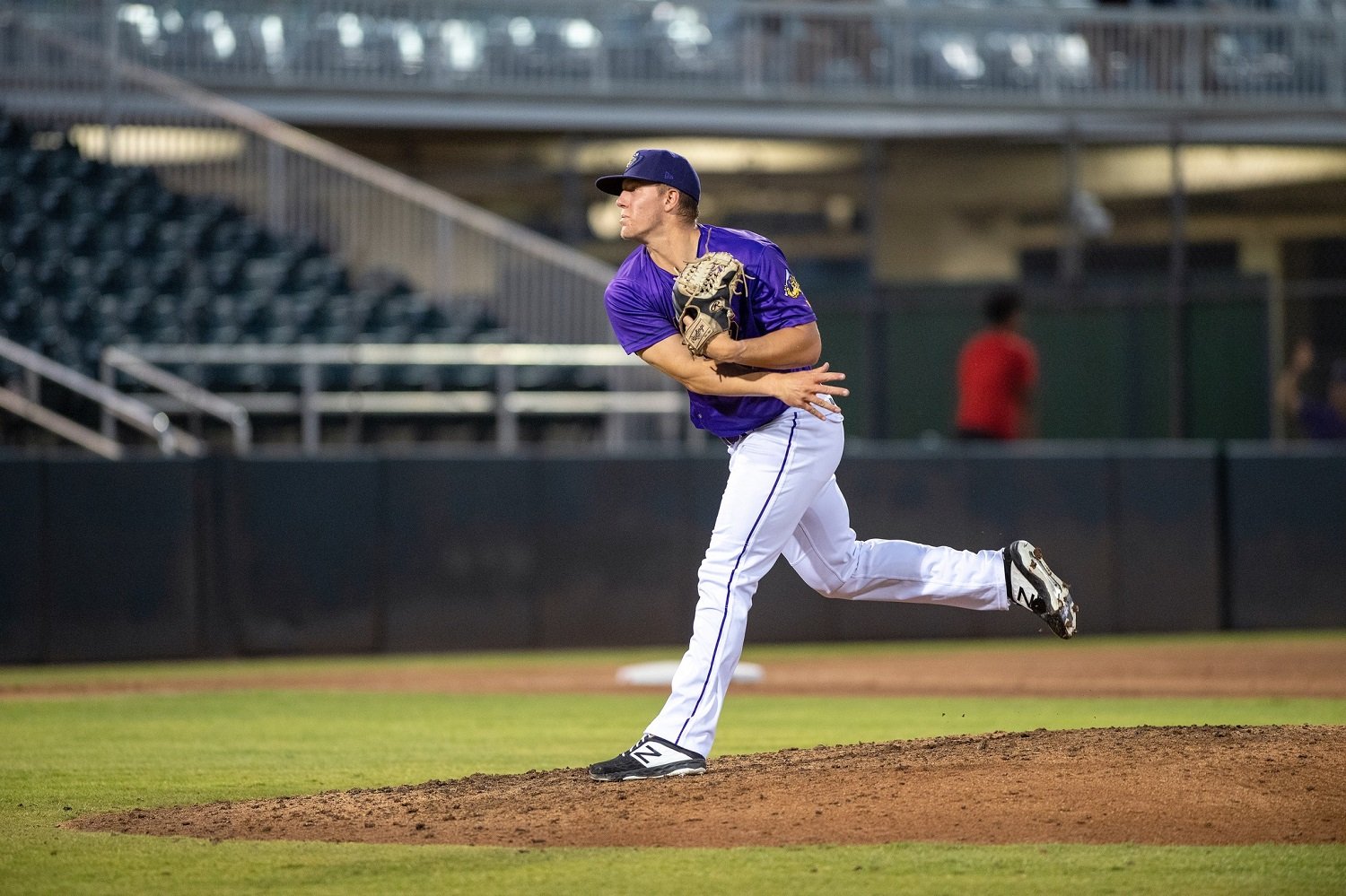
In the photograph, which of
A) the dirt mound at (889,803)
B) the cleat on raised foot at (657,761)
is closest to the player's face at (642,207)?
the cleat on raised foot at (657,761)

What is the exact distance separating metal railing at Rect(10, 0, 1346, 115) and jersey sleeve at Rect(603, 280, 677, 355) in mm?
15201

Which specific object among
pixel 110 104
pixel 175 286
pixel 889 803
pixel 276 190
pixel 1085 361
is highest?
pixel 110 104

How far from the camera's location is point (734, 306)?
5789mm

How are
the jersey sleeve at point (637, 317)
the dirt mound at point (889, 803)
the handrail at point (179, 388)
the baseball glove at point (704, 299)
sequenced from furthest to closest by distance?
the handrail at point (179, 388) → the jersey sleeve at point (637, 317) → the baseball glove at point (704, 299) → the dirt mound at point (889, 803)

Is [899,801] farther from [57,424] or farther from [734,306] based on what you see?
[57,424]

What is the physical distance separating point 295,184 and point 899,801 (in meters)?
13.7

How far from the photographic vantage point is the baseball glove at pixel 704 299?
18.6 ft

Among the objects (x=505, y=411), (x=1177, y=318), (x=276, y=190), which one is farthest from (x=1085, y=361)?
(x=276, y=190)

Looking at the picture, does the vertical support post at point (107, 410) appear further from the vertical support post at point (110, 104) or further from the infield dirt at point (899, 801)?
the infield dirt at point (899, 801)

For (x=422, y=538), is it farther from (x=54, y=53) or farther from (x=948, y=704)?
(x=54, y=53)

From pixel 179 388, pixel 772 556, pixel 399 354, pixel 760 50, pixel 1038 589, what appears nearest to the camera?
pixel 772 556

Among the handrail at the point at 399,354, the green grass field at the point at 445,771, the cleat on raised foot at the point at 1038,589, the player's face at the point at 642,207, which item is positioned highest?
the player's face at the point at 642,207

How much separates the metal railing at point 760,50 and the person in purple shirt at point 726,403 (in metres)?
15.3

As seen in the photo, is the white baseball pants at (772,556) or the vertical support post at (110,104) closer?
the white baseball pants at (772,556)
